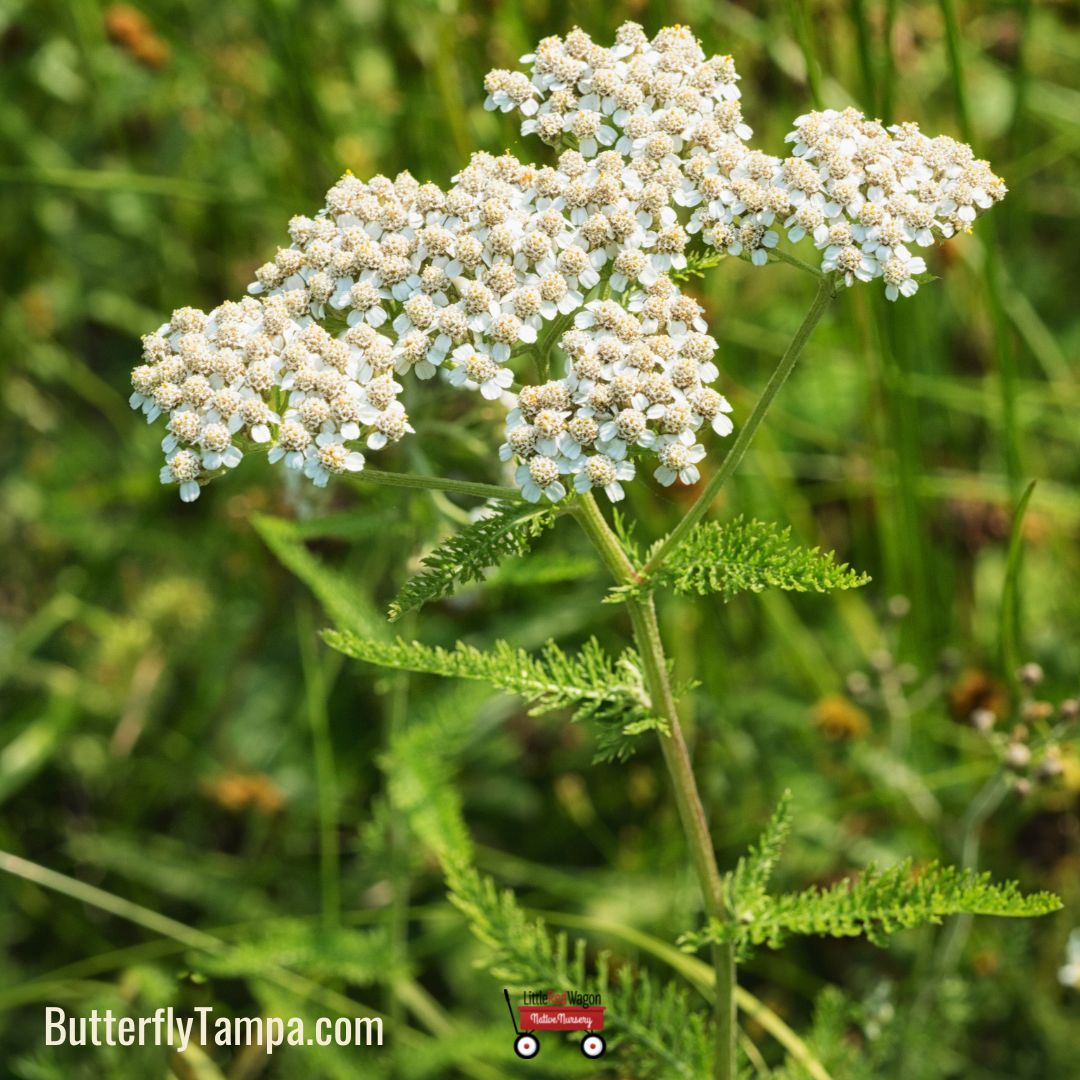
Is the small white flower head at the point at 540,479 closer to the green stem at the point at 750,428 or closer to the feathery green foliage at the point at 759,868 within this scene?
the green stem at the point at 750,428

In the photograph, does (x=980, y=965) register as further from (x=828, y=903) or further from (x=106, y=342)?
(x=106, y=342)

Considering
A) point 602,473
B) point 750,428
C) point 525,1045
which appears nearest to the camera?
point 602,473

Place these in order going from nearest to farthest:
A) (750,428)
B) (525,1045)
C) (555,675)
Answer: (750,428) < (555,675) < (525,1045)

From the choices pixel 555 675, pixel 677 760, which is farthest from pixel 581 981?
pixel 555 675

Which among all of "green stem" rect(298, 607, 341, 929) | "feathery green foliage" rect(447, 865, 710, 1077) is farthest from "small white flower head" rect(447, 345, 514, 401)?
"green stem" rect(298, 607, 341, 929)

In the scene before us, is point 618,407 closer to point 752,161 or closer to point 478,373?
point 478,373

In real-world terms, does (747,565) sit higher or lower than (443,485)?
lower

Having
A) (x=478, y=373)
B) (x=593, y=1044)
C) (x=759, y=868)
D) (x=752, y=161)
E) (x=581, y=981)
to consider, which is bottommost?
(x=593, y=1044)
